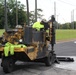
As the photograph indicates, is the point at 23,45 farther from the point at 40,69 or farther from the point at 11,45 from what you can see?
the point at 40,69

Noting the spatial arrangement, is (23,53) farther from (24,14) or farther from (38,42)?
(24,14)

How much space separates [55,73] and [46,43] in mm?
2272

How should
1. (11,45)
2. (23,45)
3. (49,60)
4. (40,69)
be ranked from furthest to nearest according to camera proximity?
1. (49,60)
2. (40,69)
3. (23,45)
4. (11,45)

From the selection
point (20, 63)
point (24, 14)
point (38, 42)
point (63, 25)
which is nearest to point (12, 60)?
point (38, 42)

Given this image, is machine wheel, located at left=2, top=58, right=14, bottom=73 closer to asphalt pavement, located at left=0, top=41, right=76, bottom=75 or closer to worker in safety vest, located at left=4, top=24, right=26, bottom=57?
asphalt pavement, located at left=0, top=41, right=76, bottom=75

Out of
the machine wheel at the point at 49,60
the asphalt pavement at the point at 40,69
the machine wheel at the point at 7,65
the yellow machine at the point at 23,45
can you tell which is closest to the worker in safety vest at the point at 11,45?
the yellow machine at the point at 23,45

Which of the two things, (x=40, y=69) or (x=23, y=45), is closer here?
(x=23, y=45)

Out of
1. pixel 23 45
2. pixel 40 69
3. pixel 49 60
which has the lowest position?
pixel 40 69

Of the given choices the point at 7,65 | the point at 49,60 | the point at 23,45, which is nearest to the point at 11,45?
the point at 23,45

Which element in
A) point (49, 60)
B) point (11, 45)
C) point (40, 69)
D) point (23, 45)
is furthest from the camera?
point (49, 60)

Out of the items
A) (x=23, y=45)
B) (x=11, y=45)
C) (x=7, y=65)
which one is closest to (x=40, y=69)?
(x=23, y=45)

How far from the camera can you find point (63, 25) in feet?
410

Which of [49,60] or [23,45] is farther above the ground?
[23,45]

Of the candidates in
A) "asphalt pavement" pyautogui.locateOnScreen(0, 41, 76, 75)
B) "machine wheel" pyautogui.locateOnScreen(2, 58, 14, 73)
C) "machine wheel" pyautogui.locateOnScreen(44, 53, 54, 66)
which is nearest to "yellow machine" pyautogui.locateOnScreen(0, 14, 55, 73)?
"machine wheel" pyautogui.locateOnScreen(2, 58, 14, 73)
